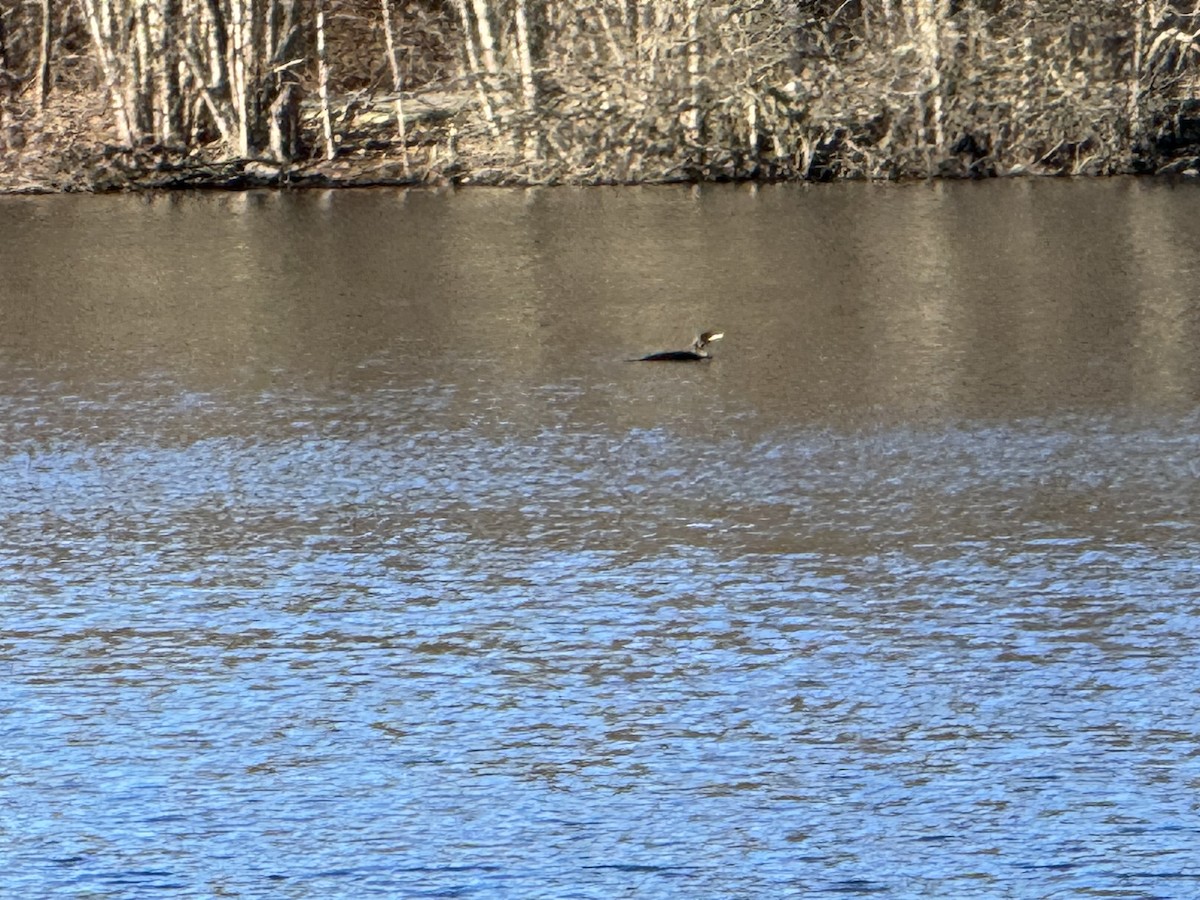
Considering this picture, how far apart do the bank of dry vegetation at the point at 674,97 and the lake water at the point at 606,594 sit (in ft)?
36.0

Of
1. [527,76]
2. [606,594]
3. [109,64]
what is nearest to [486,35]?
[527,76]

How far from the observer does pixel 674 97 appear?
25.4 meters

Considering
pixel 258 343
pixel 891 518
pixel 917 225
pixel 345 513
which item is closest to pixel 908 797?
pixel 891 518

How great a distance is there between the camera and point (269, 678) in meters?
6.17

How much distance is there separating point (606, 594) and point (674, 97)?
19.0 meters

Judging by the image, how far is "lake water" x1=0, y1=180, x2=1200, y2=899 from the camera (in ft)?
16.1

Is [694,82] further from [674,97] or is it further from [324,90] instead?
[324,90]

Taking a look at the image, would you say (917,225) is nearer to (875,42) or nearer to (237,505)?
(875,42)

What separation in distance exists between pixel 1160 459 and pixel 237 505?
143 inches

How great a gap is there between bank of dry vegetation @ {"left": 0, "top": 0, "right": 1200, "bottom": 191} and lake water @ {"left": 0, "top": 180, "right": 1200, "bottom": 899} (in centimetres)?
1098

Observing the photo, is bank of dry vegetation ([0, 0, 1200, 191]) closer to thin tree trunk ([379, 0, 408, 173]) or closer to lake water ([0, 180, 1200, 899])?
thin tree trunk ([379, 0, 408, 173])

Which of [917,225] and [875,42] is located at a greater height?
[875,42]

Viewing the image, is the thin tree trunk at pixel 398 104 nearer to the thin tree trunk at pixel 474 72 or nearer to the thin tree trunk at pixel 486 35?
the thin tree trunk at pixel 474 72

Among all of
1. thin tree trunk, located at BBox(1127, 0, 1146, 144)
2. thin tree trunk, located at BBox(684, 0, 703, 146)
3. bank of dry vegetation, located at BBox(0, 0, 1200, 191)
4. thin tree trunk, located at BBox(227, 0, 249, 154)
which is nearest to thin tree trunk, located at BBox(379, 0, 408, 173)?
bank of dry vegetation, located at BBox(0, 0, 1200, 191)
